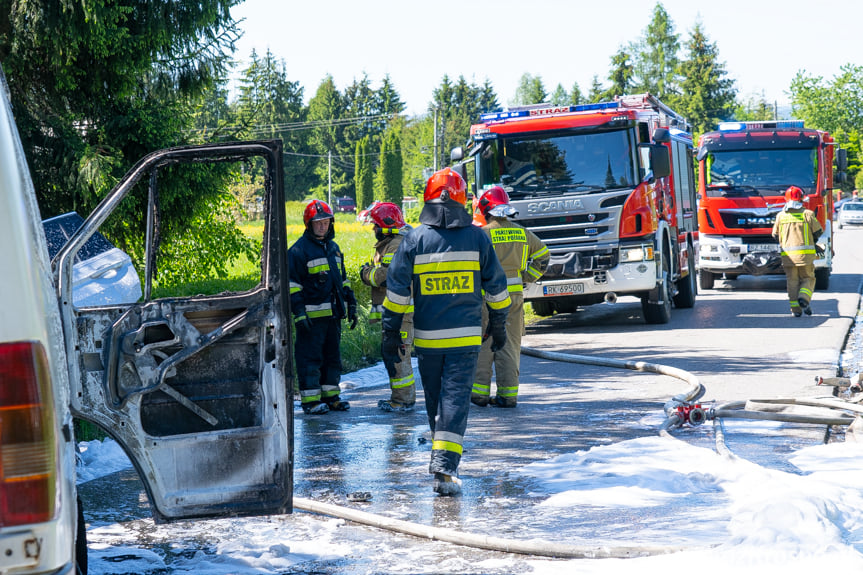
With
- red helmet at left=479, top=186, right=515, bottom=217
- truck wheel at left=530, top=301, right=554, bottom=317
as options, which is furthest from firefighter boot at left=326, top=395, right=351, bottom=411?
truck wheel at left=530, top=301, right=554, bottom=317

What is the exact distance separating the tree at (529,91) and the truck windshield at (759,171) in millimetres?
82075

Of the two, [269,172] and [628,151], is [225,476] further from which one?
[628,151]

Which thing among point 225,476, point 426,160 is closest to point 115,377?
point 225,476

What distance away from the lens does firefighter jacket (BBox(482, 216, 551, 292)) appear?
8461mm

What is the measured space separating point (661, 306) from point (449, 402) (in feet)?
29.0

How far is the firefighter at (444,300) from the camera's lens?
233 inches

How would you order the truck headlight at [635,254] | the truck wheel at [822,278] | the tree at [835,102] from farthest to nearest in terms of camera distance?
the tree at [835,102] < the truck wheel at [822,278] < the truck headlight at [635,254]

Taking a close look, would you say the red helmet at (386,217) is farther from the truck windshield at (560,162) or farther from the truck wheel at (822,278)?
the truck wheel at (822,278)

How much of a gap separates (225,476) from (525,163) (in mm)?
10091

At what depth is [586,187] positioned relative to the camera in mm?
13711

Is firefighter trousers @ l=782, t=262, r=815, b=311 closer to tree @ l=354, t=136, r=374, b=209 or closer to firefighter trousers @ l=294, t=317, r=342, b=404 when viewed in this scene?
firefighter trousers @ l=294, t=317, r=342, b=404

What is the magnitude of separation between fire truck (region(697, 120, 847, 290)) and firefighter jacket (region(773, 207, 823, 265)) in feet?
12.3

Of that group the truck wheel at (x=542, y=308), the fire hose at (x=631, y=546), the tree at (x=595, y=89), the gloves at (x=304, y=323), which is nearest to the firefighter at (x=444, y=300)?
the fire hose at (x=631, y=546)

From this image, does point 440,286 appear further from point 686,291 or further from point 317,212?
point 686,291
